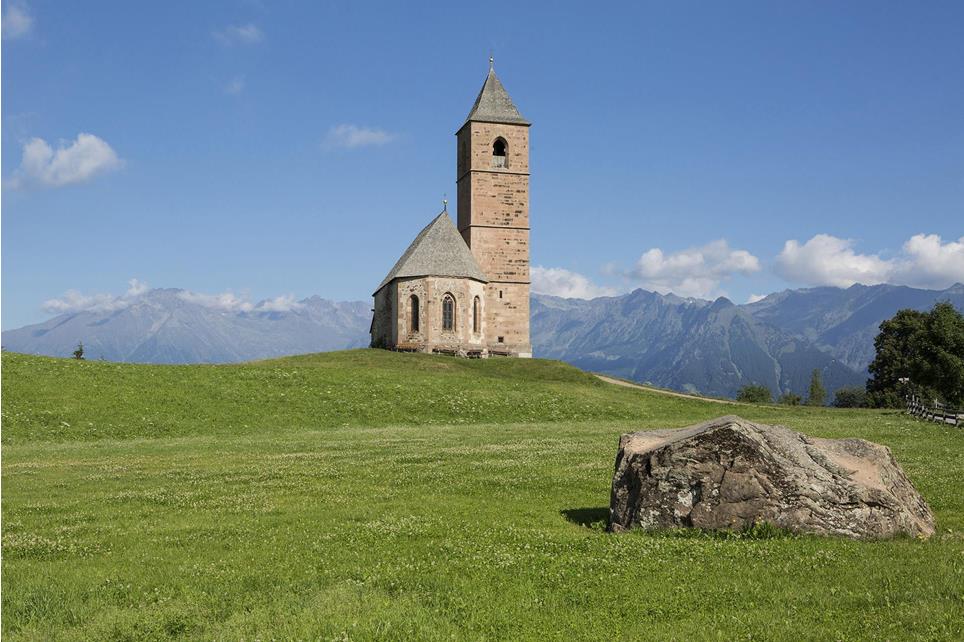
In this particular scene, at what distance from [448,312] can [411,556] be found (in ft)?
225

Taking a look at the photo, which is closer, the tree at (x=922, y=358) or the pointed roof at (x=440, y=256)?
the pointed roof at (x=440, y=256)

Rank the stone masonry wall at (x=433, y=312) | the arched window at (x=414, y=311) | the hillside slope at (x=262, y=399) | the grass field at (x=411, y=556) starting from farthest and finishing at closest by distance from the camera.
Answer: the arched window at (x=414, y=311) → the stone masonry wall at (x=433, y=312) → the hillside slope at (x=262, y=399) → the grass field at (x=411, y=556)

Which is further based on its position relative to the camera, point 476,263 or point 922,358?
point 922,358

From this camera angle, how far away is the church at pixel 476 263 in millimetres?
81000

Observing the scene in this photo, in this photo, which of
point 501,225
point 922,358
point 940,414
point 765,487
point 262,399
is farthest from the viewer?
point 922,358

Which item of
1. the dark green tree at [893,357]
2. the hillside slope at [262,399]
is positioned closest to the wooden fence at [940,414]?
the hillside slope at [262,399]

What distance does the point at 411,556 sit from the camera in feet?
43.2

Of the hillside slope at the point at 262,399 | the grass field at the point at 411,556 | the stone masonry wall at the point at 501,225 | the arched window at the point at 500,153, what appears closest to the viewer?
the grass field at the point at 411,556

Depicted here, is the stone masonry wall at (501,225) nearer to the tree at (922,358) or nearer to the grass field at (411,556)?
the tree at (922,358)

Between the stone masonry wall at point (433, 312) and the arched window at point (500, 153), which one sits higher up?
the arched window at point (500, 153)

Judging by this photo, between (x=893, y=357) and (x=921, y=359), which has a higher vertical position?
(x=893, y=357)

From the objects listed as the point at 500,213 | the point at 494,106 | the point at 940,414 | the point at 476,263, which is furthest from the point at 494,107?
the point at 940,414

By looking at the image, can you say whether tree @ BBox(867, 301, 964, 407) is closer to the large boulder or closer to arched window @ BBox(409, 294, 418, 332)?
arched window @ BBox(409, 294, 418, 332)

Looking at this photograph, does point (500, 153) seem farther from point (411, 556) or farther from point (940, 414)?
point (411, 556)
